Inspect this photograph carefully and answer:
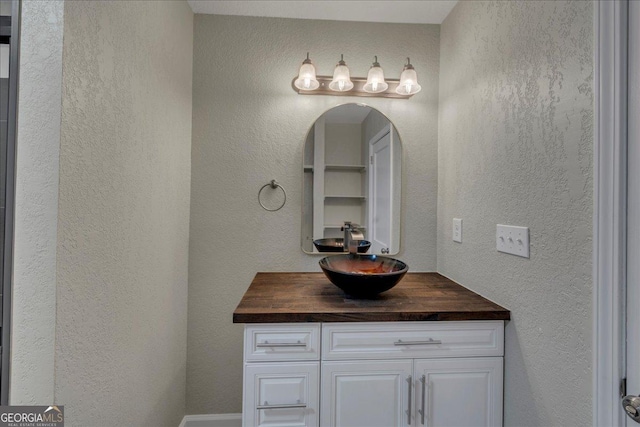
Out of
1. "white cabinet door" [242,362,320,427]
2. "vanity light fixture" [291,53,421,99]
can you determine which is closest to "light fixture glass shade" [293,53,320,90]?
"vanity light fixture" [291,53,421,99]

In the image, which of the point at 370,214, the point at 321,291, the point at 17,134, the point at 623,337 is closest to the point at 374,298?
the point at 321,291

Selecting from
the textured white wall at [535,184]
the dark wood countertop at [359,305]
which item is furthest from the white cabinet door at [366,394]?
the textured white wall at [535,184]

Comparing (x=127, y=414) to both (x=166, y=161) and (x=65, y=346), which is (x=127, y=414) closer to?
(x=65, y=346)

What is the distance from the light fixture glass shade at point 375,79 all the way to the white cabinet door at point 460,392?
1413 mm

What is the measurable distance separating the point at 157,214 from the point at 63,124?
606 millimetres

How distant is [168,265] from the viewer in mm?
1466

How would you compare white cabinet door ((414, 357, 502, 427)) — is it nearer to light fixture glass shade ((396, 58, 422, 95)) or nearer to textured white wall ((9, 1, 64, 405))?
textured white wall ((9, 1, 64, 405))

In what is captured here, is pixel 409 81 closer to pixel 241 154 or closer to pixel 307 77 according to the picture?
pixel 307 77

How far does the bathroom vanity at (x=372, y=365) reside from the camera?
1.11 m

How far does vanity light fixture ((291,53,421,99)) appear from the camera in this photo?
1632mm

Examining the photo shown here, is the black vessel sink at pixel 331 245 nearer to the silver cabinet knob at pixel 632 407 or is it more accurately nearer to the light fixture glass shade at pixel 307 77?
the light fixture glass shade at pixel 307 77

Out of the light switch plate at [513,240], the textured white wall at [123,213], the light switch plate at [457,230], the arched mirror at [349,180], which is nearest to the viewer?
the textured white wall at [123,213]

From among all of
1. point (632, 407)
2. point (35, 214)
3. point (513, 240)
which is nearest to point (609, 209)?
point (513, 240)

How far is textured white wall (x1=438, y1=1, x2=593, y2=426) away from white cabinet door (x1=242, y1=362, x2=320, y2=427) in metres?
0.79
